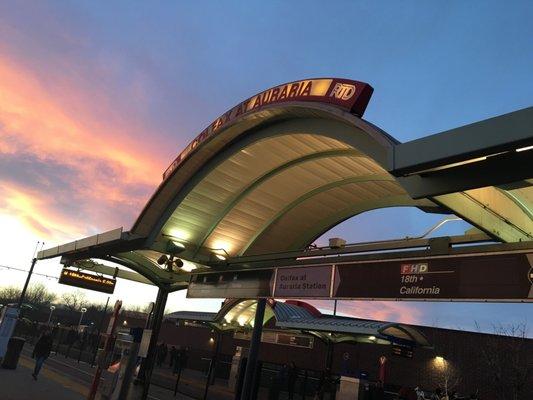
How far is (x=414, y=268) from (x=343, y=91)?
3.42 meters

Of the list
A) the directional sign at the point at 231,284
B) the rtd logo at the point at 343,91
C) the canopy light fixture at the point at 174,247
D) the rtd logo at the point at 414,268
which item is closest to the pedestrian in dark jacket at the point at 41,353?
the directional sign at the point at 231,284

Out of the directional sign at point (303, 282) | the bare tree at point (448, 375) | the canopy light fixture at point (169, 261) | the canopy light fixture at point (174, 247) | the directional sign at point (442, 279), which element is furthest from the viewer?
the bare tree at point (448, 375)

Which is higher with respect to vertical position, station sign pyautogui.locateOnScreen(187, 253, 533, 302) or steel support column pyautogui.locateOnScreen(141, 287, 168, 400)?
station sign pyautogui.locateOnScreen(187, 253, 533, 302)

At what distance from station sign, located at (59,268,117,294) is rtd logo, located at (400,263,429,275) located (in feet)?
48.9

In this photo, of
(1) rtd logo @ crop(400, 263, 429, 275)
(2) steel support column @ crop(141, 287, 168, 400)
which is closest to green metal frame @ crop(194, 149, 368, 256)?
(1) rtd logo @ crop(400, 263, 429, 275)

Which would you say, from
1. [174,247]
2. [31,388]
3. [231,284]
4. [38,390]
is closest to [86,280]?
[31,388]

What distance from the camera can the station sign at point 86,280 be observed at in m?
19.0

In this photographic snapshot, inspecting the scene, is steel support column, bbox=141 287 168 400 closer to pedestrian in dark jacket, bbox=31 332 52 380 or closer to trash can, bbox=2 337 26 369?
pedestrian in dark jacket, bbox=31 332 52 380

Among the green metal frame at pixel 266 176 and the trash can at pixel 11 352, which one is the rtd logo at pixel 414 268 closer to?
the green metal frame at pixel 266 176

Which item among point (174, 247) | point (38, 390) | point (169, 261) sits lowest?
point (38, 390)

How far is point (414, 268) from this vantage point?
27.7 ft

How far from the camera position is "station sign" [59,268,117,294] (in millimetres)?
19047

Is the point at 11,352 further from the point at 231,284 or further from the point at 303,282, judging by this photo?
the point at 303,282

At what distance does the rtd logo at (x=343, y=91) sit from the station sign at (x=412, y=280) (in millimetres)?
3203
